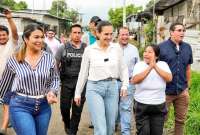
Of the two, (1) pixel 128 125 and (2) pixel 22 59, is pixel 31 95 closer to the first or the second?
(2) pixel 22 59

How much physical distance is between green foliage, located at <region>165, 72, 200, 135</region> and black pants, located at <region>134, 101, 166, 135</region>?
5.12 ft

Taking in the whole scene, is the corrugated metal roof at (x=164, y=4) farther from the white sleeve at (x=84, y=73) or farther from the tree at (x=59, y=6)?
the tree at (x=59, y=6)

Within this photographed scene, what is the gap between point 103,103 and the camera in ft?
21.5

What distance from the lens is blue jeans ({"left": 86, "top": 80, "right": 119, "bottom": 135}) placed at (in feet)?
21.2

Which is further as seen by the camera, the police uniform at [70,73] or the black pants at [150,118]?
the police uniform at [70,73]

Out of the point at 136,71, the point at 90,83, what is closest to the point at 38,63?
the point at 90,83

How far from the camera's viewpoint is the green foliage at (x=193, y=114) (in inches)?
326

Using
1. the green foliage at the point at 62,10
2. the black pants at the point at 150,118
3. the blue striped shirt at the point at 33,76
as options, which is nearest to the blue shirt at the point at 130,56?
the black pants at the point at 150,118

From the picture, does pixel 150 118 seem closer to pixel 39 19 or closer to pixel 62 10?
pixel 39 19

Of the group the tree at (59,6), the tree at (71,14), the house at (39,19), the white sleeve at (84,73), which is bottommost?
the white sleeve at (84,73)

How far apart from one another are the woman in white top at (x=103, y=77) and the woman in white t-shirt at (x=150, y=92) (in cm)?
37

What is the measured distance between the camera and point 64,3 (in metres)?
95.9

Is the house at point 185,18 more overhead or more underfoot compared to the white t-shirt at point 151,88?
more overhead

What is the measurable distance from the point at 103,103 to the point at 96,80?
1.02 feet
